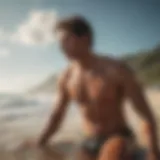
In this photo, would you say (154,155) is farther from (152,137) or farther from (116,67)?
(116,67)

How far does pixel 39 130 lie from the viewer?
55.7 inches

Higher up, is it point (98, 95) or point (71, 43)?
point (71, 43)

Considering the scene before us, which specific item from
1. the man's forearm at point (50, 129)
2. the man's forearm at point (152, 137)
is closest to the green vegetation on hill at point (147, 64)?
the man's forearm at point (152, 137)

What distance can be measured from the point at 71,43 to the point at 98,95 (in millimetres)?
165

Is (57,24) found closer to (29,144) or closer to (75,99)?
(75,99)

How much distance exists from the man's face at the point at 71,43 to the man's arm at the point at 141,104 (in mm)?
147

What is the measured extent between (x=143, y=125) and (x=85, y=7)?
386mm

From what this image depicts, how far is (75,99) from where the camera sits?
1.41 m

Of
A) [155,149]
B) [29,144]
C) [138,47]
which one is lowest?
[155,149]

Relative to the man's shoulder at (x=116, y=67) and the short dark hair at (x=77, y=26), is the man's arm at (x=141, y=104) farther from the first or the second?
the short dark hair at (x=77, y=26)


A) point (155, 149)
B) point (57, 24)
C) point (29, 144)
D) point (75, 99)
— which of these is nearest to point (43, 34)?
point (57, 24)

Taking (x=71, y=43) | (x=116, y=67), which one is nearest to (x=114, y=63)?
(x=116, y=67)

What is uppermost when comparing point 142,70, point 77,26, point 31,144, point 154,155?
point 77,26

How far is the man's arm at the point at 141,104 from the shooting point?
1.38 meters
